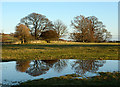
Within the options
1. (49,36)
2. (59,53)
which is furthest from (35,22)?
(59,53)

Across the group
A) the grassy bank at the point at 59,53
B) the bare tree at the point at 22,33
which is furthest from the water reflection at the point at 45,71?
the bare tree at the point at 22,33

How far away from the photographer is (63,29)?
57406 millimetres

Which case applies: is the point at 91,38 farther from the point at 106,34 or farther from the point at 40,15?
the point at 40,15

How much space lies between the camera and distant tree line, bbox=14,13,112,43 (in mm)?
52906

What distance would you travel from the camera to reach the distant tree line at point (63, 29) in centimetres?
5291

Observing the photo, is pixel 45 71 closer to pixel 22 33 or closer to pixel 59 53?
pixel 59 53

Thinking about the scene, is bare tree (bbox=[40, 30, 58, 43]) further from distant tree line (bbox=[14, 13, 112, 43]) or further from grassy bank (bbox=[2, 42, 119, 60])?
grassy bank (bbox=[2, 42, 119, 60])

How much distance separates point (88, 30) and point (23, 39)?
82.1 ft

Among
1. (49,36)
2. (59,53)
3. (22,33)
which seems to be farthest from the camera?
(49,36)

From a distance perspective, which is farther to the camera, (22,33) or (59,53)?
(22,33)

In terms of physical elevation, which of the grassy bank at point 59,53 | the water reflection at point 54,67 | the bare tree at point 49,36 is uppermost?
the bare tree at point 49,36

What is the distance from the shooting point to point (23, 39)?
42094 millimetres

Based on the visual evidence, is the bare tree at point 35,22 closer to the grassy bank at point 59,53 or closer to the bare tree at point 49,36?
the bare tree at point 49,36

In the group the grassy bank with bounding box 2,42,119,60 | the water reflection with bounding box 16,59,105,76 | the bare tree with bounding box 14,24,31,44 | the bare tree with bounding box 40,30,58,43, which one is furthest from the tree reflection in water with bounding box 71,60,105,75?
the bare tree with bounding box 40,30,58,43
